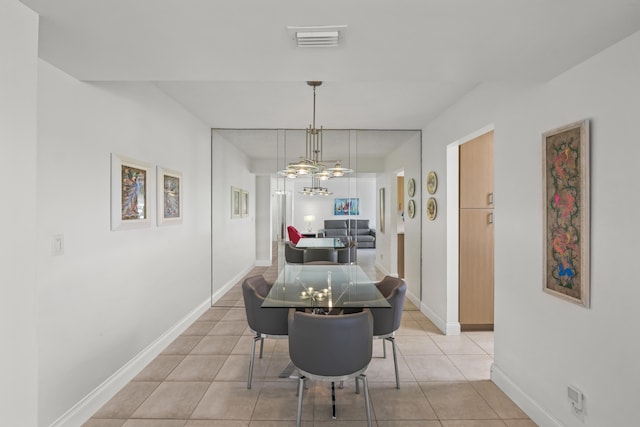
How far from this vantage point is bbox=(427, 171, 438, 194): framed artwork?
4.13 metres

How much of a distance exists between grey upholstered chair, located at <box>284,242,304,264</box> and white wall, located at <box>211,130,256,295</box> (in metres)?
1.03

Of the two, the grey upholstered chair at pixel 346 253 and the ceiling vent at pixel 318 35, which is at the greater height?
the ceiling vent at pixel 318 35

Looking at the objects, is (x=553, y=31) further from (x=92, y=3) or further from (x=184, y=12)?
(x=92, y=3)

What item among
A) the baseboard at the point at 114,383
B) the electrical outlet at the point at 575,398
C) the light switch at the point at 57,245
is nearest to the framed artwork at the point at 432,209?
the electrical outlet at the point at 575,398

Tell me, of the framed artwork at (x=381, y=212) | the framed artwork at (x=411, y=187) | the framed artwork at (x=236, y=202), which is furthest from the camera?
the framed artwork at (x=381, y=212)

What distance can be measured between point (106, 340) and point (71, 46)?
6.45 feet

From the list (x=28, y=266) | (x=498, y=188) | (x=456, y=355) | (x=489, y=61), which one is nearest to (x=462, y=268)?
(x=456, y=355)

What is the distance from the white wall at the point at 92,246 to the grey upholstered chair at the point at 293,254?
5.27 ft

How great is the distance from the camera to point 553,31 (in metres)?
1.58

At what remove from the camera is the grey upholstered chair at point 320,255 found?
15.4ft

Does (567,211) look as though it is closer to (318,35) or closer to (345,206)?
(318,35)

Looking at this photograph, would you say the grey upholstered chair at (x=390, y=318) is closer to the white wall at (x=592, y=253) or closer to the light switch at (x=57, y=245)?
the white wall at (x=592, y=253)

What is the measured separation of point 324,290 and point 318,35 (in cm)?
195

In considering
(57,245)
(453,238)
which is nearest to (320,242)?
(453,238)
